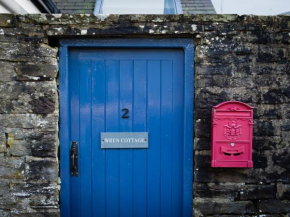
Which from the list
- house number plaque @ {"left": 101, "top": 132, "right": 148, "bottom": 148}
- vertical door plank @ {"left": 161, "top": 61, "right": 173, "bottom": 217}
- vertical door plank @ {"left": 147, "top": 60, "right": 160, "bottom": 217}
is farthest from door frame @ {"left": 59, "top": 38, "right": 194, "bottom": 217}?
house number plaque @ {"left": 101, "top": 132, "right": 148, "bottom": 148}

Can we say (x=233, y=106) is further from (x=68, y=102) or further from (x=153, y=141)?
(x=68, y=102)

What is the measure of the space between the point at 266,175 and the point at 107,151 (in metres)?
1.68

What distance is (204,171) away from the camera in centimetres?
280

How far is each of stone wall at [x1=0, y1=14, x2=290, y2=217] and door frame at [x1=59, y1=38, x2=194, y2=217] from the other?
0.23 feet

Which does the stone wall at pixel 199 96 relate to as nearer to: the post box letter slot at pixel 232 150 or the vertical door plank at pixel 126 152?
the post box letter slot at pixel 232 150

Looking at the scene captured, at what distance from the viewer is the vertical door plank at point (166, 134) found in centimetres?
290

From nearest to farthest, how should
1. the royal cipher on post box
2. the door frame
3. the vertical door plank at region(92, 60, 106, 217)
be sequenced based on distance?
the royal cipher on post box → the door frame → the vertical door plank at region(92, 60, 106, 217)

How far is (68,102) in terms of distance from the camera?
2816 millimetres

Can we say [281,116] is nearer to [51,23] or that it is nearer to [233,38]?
[233,38]

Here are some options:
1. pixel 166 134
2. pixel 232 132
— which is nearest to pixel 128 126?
pixel 166 134

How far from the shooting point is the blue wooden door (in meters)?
2.88

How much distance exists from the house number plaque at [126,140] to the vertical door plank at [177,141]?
33 centimetres

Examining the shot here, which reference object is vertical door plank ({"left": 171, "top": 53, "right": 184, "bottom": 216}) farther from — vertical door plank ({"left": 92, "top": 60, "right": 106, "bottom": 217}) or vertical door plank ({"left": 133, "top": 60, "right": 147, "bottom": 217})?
vertical door plank ({"left": 92, "top": 60, "right": 106, "bottom": 217})

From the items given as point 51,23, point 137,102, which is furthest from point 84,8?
point 137,102
